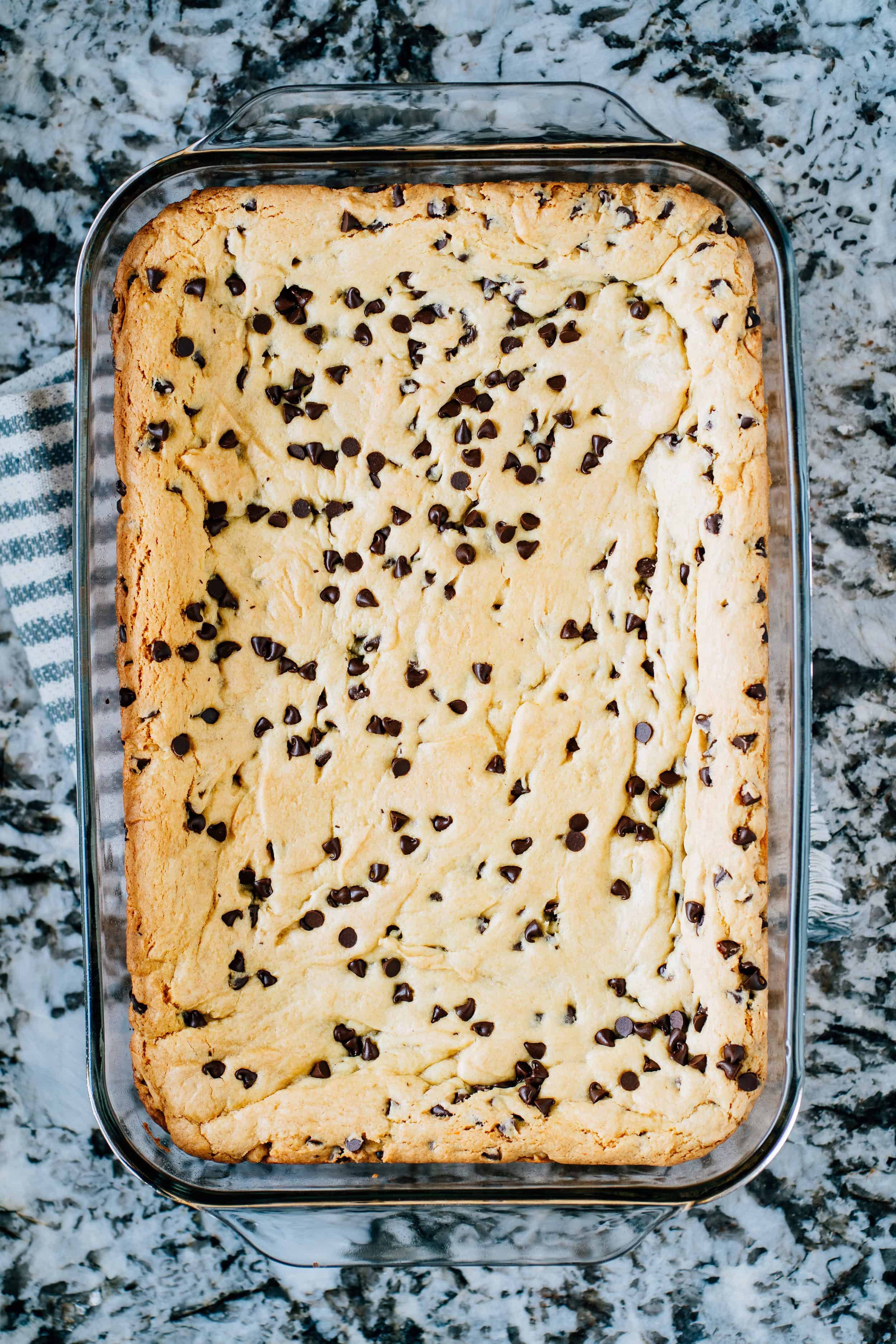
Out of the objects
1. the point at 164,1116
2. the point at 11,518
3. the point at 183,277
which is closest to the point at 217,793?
the point at 164,1116

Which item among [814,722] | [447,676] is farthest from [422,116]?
[814,722]

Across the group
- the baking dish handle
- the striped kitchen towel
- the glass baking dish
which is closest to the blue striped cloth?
the striped kitchen towel

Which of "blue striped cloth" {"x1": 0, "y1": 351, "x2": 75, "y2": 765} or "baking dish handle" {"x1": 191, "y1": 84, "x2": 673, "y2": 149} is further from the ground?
"baking dish handle" {"x1": 191, "y1": 84, "x2": 673, "y2": 149}

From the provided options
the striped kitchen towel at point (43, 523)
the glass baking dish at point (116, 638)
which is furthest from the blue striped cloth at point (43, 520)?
the glass baking dish at point (116, 638)

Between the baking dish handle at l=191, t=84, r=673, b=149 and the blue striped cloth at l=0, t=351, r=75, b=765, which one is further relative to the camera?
the blue striped cloth at l=0, t=351, r=75, b=765

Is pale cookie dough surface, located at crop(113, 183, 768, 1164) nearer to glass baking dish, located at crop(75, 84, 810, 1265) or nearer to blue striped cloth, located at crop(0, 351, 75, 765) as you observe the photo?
glass baking dish, located at crop(75, 84, 810, 1265)
